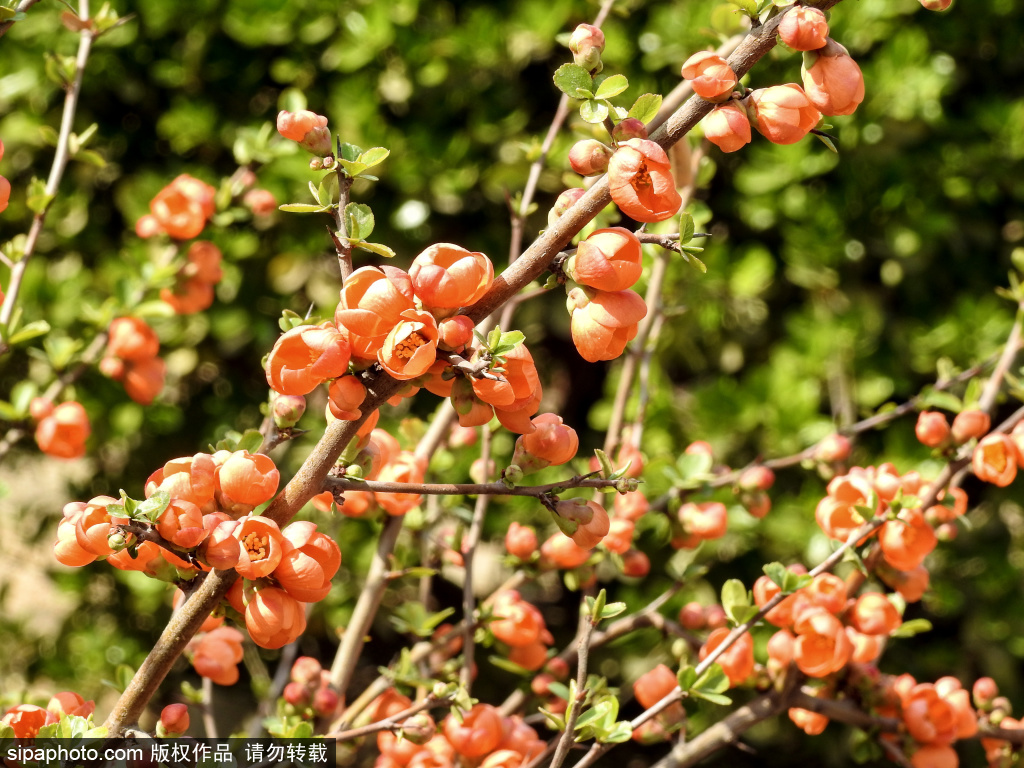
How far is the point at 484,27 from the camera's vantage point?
1.69 m

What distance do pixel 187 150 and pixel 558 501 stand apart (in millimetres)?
1468

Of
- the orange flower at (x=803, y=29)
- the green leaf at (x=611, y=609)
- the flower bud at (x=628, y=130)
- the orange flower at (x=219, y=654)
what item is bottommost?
the orange flower at (x=219, y=654)

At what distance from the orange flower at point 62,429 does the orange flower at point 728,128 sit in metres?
0.88

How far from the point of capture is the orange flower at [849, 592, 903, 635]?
0.97 m

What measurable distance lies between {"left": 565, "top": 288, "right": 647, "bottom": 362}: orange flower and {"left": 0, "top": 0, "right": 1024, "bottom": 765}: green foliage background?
0.99 metres

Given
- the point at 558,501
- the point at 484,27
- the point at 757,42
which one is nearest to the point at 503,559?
the point at 558,501

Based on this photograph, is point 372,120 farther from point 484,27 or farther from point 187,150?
point 187,150

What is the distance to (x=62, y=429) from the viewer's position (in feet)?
3.81

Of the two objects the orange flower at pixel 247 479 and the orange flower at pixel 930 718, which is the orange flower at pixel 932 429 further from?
the orange flower at pixel 247 479

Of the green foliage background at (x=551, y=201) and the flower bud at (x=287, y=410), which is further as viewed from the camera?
the green foliage background at (x=551, y=201)

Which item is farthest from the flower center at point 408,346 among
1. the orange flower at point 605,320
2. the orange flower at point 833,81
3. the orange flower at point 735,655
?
the orange flower at point 735,655

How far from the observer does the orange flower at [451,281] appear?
59 centimetres

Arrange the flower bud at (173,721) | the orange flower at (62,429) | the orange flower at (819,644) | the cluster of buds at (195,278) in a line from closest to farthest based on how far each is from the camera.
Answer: the flower bud at (173,721), the orange flower at (819,644), the orange flower at (62,429), the cluster of buds at (195,278)

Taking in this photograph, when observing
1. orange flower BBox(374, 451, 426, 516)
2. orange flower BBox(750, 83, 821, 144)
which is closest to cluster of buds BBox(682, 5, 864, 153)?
orange flower BBox(750, 83, 821, 144)
